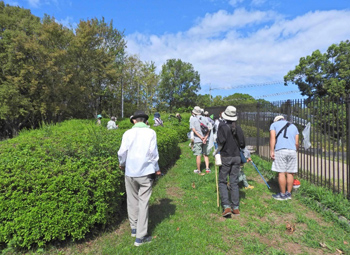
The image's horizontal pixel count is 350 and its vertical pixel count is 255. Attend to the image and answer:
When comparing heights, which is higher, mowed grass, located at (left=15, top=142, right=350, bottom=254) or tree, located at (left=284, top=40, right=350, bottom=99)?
tree, located at (left=284, top=40, right=350, bottom=99)

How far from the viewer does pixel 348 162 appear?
13.2ft

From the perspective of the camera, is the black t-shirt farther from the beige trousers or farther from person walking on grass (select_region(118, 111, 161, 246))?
the beige trousers

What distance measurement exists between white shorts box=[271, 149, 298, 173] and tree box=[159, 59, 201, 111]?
41652mm

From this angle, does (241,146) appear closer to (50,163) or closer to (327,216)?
(327,216)

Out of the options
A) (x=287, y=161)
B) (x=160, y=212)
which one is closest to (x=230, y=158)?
(x=287, y=161)

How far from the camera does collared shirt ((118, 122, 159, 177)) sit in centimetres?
302

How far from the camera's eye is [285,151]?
4.24 metres

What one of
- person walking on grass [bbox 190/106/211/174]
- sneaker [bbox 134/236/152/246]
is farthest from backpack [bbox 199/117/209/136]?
sneaker [bbox 134/236/152/246]

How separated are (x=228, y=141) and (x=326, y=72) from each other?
1153 inches

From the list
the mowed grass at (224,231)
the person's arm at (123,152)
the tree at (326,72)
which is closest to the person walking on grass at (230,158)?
the mowed grass at (224,231)

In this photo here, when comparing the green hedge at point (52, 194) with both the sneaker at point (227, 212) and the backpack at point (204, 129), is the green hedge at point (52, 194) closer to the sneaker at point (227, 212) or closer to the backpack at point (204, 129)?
the sneaker at point (227, 212)

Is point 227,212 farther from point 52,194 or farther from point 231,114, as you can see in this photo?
point 52,194

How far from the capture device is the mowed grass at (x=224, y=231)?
2.90m

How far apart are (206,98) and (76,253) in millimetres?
52032
